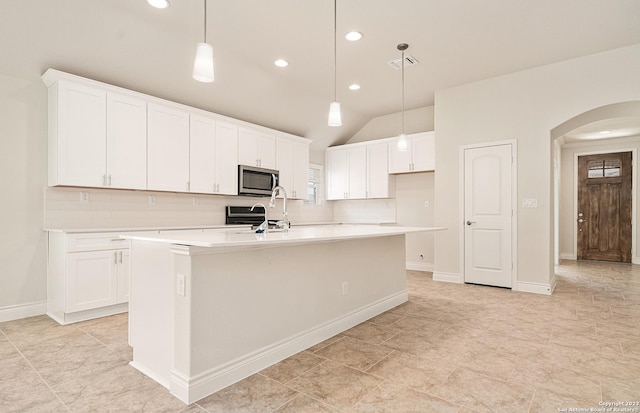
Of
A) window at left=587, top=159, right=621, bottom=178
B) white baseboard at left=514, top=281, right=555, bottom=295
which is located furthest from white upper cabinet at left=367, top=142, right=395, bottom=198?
window at left=587, top=159, right=621, bottom=178

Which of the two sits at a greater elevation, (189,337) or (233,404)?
(189,337)

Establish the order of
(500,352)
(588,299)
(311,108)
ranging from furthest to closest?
(311,108), (588,299), (500,352)

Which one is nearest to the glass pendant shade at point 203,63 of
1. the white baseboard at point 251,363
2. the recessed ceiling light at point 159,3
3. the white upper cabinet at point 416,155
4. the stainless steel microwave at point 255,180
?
the recessed ceiling light at point 159,3

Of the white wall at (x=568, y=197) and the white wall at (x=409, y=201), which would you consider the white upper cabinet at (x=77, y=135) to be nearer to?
the white wall at (x=409, y=201)

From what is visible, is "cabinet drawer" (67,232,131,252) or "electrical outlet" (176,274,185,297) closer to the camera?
"electrical outlet" (176,274,185,297)

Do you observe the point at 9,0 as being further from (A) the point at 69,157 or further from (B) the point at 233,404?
(B) the point at 233,404

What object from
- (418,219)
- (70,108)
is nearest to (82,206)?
(70,108)

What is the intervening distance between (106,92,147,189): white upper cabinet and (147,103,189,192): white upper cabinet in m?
0.08

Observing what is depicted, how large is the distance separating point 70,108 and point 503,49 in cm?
474

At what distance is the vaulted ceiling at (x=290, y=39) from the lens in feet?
10.4

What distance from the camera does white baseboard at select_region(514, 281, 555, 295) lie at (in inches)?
175

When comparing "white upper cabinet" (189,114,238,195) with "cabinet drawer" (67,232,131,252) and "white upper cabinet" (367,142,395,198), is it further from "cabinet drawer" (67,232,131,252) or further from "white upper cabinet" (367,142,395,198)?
"white upper cabinet" (367,142,395,198)

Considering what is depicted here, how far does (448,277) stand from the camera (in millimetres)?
5246

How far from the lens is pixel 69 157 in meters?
3.47
